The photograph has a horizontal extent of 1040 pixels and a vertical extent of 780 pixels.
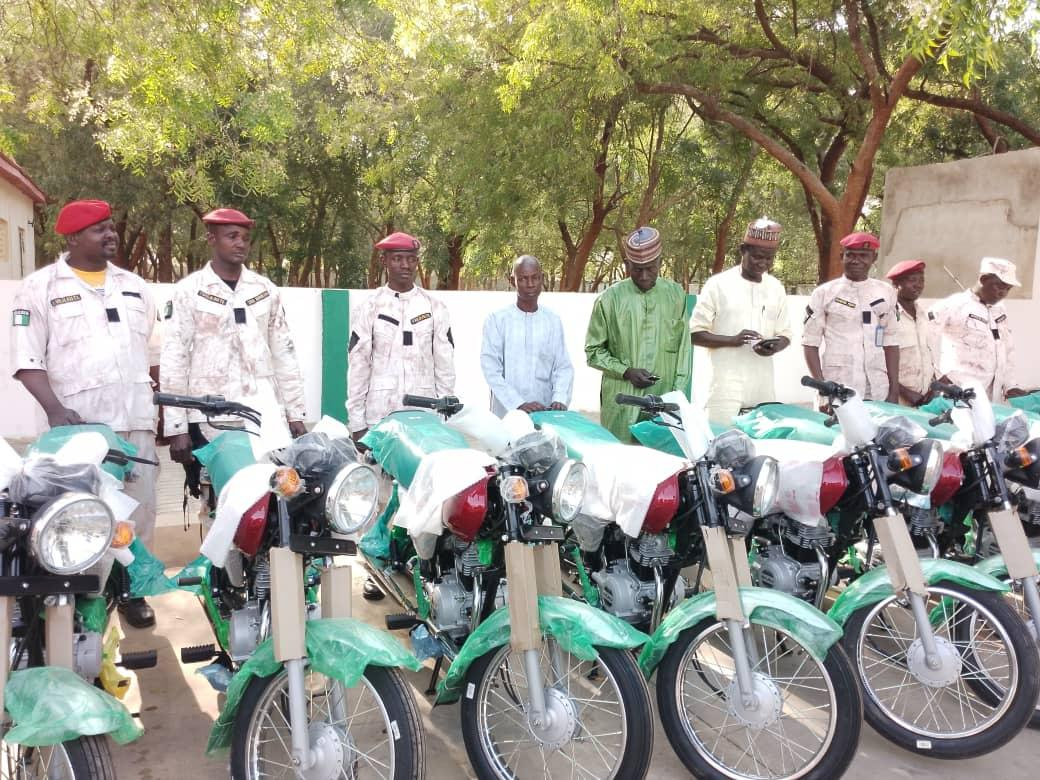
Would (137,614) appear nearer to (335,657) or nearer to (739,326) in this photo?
(335,657)

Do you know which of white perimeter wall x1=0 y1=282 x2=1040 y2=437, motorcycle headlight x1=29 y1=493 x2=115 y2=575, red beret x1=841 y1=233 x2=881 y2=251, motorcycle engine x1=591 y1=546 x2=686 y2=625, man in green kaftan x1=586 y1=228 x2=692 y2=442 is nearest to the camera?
motorcycle headlight x1=29 y1=493 x2=115 y2=575

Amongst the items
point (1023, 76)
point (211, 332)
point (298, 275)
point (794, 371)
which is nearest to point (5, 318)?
point (211, 332)

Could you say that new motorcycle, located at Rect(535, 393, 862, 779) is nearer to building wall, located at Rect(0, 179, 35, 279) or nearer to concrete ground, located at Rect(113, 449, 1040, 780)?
concrete ground, located at Rect(113, 449, 1040, 780)

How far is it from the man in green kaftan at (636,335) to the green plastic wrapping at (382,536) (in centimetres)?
124

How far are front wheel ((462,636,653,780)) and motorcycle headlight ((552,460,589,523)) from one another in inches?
14.5

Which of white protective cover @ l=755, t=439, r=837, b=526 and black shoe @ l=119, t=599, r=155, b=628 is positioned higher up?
white protective cover @ l=755, t=439, r=837, b=526

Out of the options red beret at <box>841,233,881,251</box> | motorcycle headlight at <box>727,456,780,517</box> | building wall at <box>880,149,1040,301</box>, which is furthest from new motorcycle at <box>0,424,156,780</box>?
building wall at <box>880,149,1040,301</box>

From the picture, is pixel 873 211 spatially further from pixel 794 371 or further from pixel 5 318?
pixel 5 318

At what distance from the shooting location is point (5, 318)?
8180 millimetres

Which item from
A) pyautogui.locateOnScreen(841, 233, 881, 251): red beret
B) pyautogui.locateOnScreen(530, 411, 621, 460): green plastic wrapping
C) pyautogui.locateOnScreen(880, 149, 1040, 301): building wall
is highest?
pyautogui.locateOnScreen(880, 149, 1040, 301): building wall

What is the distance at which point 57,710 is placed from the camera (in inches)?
81.6

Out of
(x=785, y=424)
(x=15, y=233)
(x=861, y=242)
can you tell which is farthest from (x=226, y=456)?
(x=15, y=233)

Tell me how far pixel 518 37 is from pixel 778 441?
9880 mm

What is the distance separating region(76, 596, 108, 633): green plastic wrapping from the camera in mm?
2768
